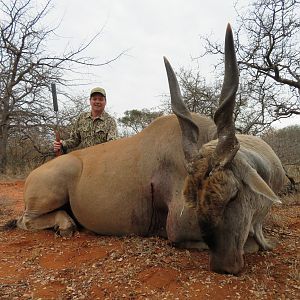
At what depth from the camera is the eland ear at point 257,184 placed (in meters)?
2.32

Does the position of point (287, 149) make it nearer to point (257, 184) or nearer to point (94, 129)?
point (94, 129)

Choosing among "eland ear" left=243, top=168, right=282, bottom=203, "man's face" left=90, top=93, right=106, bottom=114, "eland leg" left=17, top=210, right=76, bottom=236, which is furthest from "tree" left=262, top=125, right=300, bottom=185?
"eland ear" left=243, top=168, right=282, bottom=203

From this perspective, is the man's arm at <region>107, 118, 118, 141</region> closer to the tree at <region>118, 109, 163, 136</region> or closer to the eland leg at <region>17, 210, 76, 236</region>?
the eland leg at <region>17, 210, 76, 236</region>

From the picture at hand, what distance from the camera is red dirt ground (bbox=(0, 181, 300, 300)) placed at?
2.26 metres

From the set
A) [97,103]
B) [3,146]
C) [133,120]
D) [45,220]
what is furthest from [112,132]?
[133,120]

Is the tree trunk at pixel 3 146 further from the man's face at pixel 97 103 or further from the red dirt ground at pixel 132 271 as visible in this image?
the red dirt ground at pixel 132 271

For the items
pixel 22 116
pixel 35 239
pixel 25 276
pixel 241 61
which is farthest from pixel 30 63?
pixel 25 276

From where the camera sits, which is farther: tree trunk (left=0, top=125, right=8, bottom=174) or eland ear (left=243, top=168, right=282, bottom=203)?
tree trunk (left=0, top=125, right=8, bottom=174)

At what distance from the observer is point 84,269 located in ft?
9.16

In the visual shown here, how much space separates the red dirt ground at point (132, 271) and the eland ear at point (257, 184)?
57 cm

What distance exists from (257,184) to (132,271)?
3.64ft

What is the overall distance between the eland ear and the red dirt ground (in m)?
0.57

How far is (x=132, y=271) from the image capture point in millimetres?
2643

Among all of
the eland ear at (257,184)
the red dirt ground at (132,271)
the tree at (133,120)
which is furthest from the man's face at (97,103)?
the tree at (133,120)
